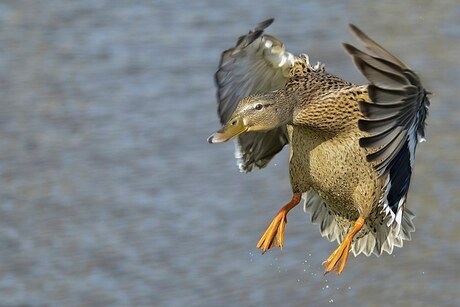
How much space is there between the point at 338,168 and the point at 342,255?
0.37m

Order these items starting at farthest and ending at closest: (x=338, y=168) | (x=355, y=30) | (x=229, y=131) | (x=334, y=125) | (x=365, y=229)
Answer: (x=365, y=229)
(x=338, y=168)
(x=334, y=125)
(x=229, y=131)
(x=355, y=30)

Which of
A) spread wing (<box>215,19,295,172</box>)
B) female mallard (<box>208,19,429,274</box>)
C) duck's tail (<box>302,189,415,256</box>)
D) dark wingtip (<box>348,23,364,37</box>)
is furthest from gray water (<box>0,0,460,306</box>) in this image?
dark wingtip (<box>348,23,364,37</box>)

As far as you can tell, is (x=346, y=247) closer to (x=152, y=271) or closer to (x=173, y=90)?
(x=152, y=271)

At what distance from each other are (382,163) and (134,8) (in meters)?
4.88

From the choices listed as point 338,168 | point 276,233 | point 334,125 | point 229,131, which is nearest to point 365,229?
point 276,233

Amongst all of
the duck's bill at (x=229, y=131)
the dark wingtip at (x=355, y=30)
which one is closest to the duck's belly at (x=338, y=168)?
the duck's bill at (x=229, y=131)

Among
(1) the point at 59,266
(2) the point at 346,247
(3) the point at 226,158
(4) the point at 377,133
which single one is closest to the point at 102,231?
(1) the point at 59,266

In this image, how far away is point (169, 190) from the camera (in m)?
8.82

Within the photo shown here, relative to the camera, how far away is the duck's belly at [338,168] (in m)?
6.32

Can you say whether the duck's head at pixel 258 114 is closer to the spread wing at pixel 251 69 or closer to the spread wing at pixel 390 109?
the spread wing at pixel 251 69

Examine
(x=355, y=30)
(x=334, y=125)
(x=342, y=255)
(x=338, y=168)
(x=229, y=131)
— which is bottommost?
(x=342, y=255)

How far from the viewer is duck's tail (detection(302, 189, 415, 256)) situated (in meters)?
6.85

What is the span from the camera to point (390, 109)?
5.82 metres

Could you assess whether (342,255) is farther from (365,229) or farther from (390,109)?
(390,109)
